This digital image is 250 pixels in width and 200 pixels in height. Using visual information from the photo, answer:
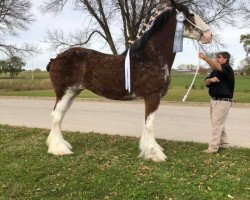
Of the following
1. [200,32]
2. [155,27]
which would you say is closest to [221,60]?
[200,32]

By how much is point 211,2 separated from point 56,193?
2011cm

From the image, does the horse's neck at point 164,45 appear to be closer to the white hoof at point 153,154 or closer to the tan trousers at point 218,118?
the tan trousers at point 218,118

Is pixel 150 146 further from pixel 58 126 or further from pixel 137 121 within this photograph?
pixel 137 121

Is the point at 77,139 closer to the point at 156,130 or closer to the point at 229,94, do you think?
the point at 156,130

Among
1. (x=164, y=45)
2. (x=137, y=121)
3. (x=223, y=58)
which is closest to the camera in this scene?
(x=164, y=45)

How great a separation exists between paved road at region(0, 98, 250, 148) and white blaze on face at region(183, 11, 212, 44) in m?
2.87

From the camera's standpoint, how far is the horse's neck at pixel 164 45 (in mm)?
7980

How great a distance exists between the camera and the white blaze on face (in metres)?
7.96

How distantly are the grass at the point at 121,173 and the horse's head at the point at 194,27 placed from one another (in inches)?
87.4

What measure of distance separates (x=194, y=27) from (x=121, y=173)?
9.97ft

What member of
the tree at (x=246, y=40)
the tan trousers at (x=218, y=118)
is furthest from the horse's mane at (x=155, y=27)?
the tree at (x=246, y=40)

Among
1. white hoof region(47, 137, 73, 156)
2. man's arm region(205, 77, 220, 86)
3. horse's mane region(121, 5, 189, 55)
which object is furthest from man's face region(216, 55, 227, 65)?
white hoof region(47, 137, 73, 156)

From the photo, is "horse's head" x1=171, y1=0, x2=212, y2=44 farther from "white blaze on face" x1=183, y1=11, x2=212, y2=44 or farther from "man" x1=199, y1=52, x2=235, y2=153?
"man" x1=199, y1=52, x2=235, y2=153

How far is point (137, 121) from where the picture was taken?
13898 millimetres
